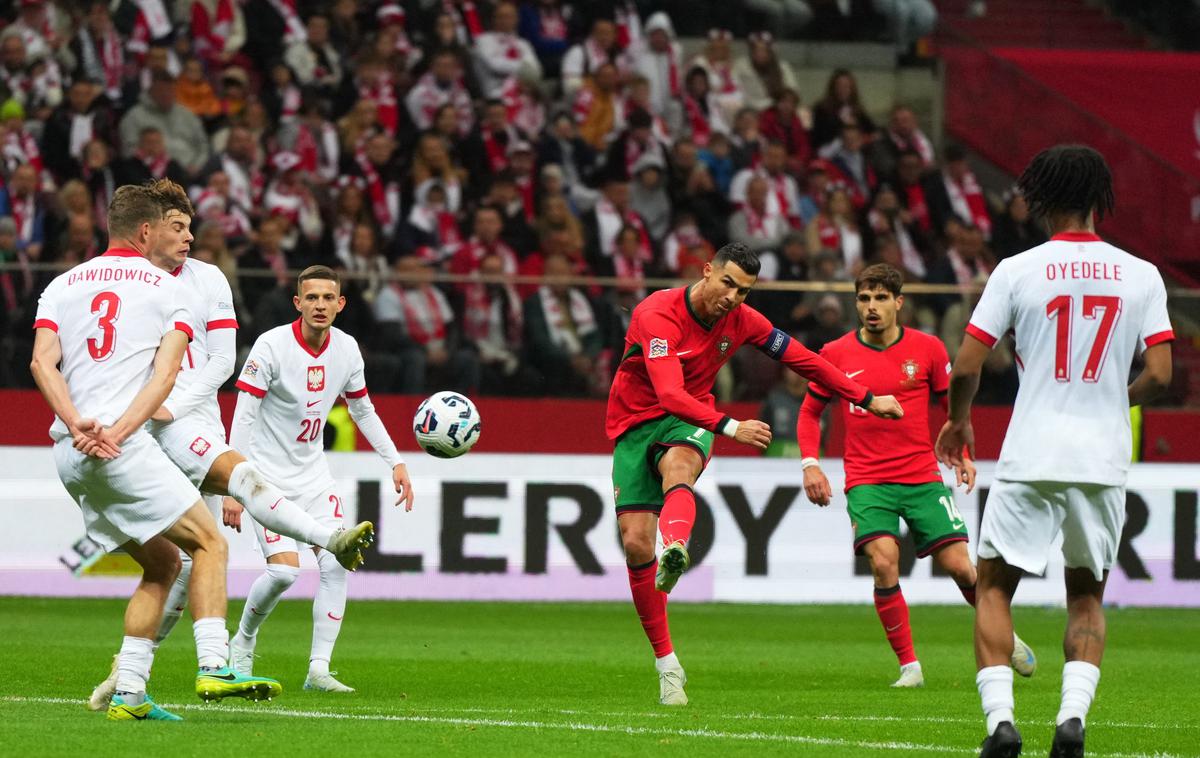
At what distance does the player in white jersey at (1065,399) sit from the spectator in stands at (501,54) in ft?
51.0

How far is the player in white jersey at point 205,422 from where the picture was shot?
27.7 ft

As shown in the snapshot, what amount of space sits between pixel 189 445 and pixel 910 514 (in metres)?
4.45

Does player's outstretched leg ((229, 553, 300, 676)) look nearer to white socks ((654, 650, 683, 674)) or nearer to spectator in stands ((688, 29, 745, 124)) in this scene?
white socks ((654, 650, 683, 674))

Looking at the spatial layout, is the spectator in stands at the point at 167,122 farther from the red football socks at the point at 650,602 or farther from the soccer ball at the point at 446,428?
the red football socks at the point at 650,602

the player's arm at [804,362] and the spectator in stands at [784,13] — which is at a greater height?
the spectator in stands at [784,13]

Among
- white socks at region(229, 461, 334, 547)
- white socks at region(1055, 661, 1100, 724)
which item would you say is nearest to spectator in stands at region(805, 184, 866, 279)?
white socks at region(229, 461, 334, 547)

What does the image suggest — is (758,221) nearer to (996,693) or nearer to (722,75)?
(722,75)

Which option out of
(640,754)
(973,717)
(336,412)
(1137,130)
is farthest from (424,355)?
(1137,130)

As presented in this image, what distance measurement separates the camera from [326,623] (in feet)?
34.2

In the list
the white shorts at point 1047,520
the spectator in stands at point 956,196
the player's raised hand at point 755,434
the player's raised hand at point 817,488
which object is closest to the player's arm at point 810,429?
the player's raised hand at point 817,488

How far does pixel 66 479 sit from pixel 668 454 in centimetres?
324

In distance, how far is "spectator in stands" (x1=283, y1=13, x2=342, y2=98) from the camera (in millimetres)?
21203

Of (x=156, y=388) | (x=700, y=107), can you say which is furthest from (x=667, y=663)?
(x=700, y=107)

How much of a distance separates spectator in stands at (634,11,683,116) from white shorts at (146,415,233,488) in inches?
565
